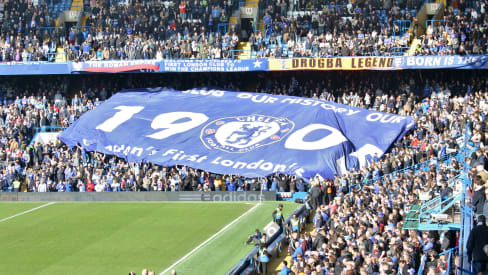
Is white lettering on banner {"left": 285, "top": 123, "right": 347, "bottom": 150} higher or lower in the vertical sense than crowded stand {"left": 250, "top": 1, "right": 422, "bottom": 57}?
lower

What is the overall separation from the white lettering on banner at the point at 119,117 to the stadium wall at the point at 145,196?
14.6ft

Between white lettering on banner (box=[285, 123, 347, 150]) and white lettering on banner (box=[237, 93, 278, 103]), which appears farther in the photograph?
white lettering on banner (box=[237, 93, 278, 103])

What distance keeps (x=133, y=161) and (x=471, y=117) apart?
1516 centimetres

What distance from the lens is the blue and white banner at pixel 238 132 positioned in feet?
92.2

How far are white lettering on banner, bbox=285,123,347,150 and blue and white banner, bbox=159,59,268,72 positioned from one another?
595 centimetres

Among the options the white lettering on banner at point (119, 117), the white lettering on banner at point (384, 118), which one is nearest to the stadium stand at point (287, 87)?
the white lettering on banner at point (384, 118)

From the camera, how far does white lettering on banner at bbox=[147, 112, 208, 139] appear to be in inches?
1255

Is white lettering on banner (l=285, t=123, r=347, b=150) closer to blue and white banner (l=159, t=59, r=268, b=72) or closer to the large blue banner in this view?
blue and white banner (l=159, t=59, r=268, b=72)

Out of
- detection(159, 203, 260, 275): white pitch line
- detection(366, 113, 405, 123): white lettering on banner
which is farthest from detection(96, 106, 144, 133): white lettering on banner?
detection(366, 113, 405, 123): white lettering on banner

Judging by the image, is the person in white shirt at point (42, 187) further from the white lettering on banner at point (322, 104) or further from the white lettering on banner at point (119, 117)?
the white lettering on banner at point (322, 104)

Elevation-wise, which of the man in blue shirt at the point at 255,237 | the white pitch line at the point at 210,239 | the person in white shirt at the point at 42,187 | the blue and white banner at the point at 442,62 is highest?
the blue and white banner at the point at 442,62

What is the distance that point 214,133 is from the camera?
31.2 metres

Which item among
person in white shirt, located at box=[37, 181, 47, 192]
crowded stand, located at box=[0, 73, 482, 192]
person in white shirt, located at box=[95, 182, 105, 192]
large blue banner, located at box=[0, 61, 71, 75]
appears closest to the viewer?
crowded stand, located at box=[0, 73, 482, 192]

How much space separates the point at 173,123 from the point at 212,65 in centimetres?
442
